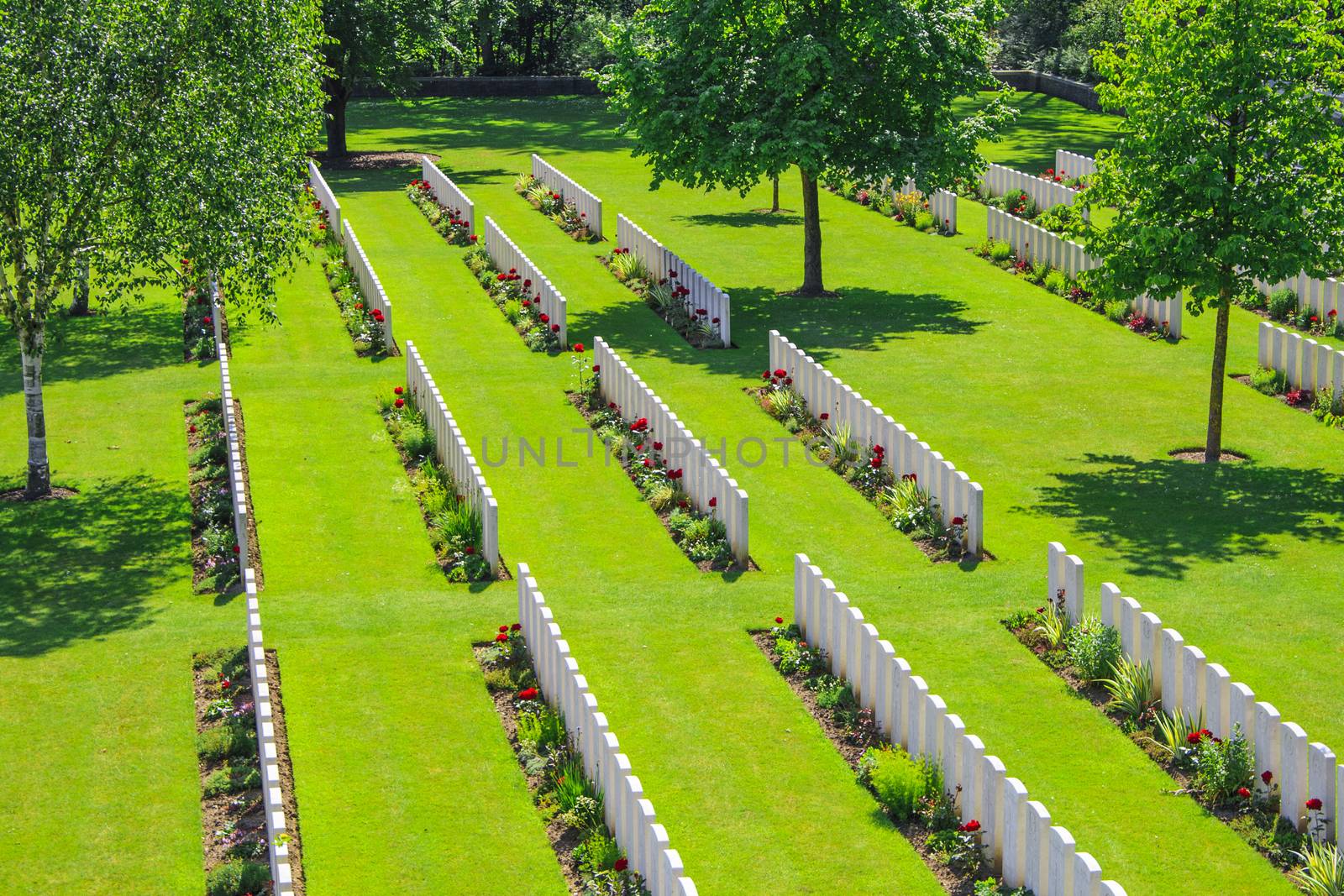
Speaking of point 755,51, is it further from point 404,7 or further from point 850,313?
point 404,7

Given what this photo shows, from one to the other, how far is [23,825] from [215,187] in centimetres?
921

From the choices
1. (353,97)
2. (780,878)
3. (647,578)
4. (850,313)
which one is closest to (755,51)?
(850,313)

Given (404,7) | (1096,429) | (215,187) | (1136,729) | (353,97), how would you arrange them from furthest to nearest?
(353,97) → (404,7) → (1096,429) → (215,187) → (1136,729)

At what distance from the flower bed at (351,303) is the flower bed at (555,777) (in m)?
13.1

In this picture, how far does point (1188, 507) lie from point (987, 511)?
2.51 m

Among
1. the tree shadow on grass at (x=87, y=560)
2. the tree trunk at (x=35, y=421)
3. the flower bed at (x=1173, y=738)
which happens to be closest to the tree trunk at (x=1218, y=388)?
the flower bed at (x=1173, y=738)

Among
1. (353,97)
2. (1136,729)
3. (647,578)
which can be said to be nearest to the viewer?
(1136,729)

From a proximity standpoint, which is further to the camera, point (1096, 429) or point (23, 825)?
point (1096, 429)

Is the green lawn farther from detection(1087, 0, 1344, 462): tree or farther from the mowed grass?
detection(1087, 0, 1344, 462): tree

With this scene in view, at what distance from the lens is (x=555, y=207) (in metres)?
39.9

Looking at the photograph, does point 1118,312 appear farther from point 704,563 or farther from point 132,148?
point 132,148

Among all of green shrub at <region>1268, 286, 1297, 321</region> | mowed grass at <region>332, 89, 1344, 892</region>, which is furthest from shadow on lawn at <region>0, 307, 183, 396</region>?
green shrub at <region>1268, 286, 1297, 321</region>

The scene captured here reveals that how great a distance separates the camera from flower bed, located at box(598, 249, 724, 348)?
2795 cm

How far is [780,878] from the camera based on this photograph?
1138 cm
